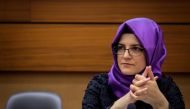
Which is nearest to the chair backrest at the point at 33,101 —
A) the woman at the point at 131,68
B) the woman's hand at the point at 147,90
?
the woman at the point at 131,68

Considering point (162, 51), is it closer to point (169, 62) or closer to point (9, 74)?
point (169, 62)

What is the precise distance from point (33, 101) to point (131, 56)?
0.92 meters

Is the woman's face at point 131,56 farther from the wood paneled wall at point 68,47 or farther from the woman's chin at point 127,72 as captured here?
the wood paneled wall at point 68,47

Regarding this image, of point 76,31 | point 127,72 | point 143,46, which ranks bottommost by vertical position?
point 127,72

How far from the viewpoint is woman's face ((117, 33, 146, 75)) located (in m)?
1.83

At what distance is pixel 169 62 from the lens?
3.21m

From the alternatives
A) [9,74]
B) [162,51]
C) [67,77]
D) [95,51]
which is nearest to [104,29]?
[95,51]

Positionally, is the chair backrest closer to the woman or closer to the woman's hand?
the woman

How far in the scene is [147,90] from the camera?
169 cm

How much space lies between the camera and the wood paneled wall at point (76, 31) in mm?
3188

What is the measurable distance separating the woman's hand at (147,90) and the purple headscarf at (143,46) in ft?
0.53

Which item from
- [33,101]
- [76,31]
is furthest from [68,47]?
[33,101]

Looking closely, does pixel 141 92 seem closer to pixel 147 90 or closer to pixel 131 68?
pixel 147 90

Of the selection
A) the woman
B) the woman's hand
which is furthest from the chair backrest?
the woman's hand
